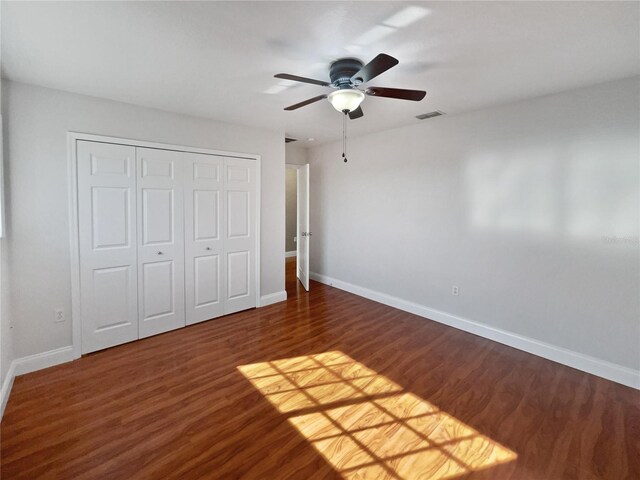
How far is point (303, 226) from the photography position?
16.9ft

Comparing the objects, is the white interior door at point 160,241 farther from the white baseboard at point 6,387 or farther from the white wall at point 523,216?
the white wall at point 523,216

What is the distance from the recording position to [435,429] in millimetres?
1987

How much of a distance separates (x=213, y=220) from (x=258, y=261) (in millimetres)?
837

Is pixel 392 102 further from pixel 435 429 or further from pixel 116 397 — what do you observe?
pixel 116 397

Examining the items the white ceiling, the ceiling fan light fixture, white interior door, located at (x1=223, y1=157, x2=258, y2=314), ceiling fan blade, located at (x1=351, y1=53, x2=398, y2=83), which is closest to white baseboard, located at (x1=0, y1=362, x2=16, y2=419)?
white interior door, located at (x1=223, y1=157, x2=258, y2=314)

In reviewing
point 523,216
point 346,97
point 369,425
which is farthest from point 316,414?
point 523,216

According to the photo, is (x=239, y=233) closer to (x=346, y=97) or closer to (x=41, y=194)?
(x=41, y=194)

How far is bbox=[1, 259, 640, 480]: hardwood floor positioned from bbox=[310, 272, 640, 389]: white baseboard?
0.32 ft

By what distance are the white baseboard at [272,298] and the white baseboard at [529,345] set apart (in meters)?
1.35

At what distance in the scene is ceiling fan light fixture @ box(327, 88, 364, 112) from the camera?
2.18m

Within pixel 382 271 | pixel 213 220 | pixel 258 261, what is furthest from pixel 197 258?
pixel 382 271

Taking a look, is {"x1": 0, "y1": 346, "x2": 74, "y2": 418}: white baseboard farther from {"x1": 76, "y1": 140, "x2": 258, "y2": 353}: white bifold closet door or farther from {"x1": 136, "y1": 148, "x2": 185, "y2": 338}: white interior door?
{"x1": 136, "y1": 148, "x2": 185, "y2": 338}: white interior door

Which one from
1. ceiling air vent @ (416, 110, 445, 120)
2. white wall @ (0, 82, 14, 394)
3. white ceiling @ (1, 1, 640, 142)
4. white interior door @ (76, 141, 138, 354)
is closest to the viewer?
white ceiling @ (1, 1, 640, 142)

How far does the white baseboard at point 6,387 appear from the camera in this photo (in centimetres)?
210
